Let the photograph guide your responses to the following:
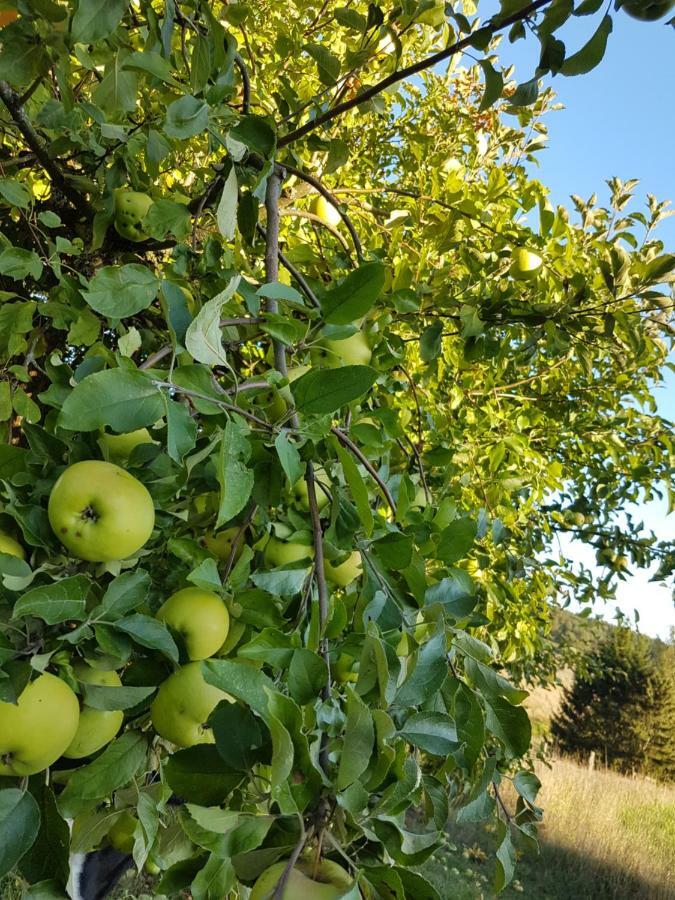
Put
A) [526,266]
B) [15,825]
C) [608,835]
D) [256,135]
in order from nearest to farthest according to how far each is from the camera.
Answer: [15,825] → [256,135] → [526,266] → [608,835]

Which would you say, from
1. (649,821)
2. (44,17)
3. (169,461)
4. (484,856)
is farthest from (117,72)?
(649,821)

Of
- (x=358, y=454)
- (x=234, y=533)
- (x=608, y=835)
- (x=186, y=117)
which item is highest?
(x=186, y=117)

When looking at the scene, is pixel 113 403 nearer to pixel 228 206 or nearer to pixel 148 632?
pixel 148 632

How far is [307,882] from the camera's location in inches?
16.2

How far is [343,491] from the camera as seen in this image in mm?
724

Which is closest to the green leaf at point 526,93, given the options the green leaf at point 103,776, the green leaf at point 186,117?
the green leaf at point 186,117

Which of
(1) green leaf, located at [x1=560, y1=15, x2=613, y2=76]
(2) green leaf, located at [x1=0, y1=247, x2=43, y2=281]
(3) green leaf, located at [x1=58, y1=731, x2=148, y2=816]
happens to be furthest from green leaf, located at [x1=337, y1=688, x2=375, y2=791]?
(2) green leaf, located at [x1=0, y1=247, x2=43, y2=281]

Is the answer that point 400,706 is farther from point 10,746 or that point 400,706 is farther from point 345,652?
point 10,746

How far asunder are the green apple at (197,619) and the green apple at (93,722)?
2.7 inches

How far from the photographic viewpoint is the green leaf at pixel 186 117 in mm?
680

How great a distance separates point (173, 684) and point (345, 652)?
15 cm

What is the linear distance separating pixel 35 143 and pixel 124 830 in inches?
36.2

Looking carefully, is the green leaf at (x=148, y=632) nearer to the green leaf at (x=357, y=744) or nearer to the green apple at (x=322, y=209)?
the green leaf at (x=357, y=744)

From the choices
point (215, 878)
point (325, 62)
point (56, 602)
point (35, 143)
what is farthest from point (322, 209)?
point (215, 878)
